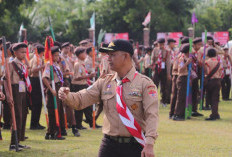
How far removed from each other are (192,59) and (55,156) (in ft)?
20.3

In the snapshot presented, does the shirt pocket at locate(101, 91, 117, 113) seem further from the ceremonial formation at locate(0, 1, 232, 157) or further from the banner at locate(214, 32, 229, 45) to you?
the banner at locate(214, 32, 229, 45)

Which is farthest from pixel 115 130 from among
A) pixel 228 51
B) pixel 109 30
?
pixel 109 30

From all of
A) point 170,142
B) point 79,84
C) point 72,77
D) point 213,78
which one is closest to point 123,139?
point 170,142

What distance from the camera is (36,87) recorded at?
1299cm

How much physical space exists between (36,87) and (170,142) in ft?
14.3

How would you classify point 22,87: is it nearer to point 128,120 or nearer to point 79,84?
point 79,84

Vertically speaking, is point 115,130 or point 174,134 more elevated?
point 115,130

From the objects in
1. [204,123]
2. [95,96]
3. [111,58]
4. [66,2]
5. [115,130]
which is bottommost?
[204,123]

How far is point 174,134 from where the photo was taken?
1155 cm

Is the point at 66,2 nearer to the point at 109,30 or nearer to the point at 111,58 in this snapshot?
the point at 109,30

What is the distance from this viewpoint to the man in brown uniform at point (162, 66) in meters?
17.2

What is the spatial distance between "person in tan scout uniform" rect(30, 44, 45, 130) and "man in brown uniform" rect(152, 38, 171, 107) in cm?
545

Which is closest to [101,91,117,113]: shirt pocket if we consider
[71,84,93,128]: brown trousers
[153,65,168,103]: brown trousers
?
[71,84,93,128]: brown trousers

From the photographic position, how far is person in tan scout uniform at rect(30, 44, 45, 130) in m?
12.3
